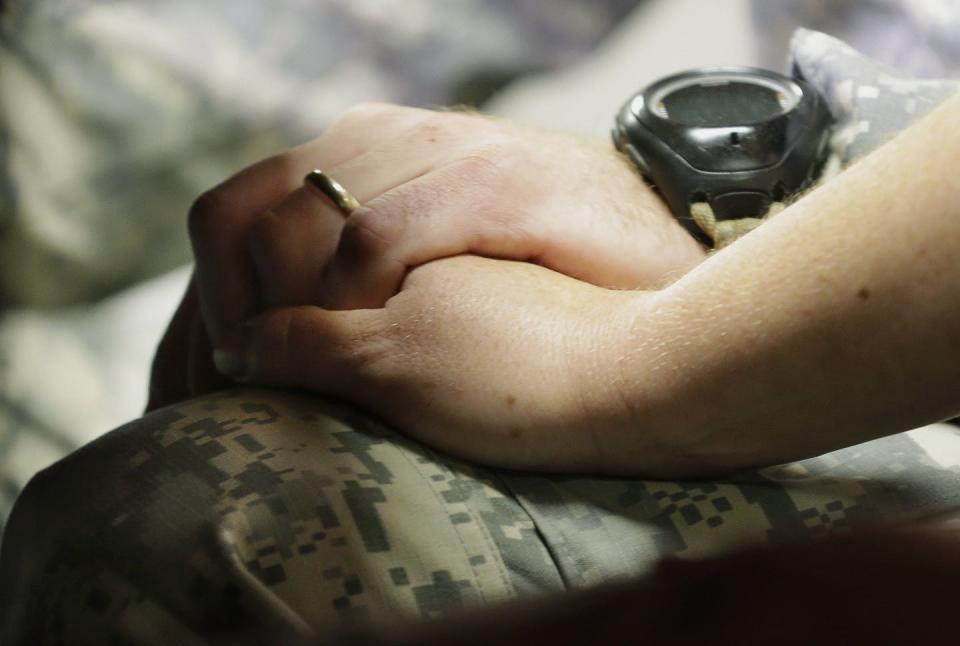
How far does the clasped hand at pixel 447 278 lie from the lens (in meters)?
0.59

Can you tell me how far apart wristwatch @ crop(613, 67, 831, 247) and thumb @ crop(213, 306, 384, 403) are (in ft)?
0.78

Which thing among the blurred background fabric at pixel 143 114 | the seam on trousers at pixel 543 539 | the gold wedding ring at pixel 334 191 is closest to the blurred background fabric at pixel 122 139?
the blurred background fabric at pixel 143 114

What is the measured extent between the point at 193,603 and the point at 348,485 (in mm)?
100

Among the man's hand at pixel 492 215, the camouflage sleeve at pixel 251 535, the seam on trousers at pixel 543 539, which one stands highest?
the man's hand at pixel 492 215

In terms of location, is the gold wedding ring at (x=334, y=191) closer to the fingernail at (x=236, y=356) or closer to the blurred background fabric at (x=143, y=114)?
the fingernail at (x=236, y=356)

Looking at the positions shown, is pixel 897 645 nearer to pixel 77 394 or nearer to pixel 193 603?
pixel 193 603

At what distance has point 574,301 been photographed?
0.63 metres

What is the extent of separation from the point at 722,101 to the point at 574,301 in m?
0.24

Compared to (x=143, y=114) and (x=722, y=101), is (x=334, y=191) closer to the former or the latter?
(x=722, y=101)

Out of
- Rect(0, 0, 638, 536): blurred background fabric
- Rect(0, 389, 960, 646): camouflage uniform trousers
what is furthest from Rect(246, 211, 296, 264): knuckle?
Rect(0, 0, 638, 536): blurred background fabric

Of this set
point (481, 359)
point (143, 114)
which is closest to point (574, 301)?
point (481, 359)

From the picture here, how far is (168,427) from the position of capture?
595mm

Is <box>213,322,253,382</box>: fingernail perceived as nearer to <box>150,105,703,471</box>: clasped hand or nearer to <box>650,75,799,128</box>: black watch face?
<box>150,105,703,471</box>: clasped hand

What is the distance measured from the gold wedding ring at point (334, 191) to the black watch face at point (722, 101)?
0.24m
